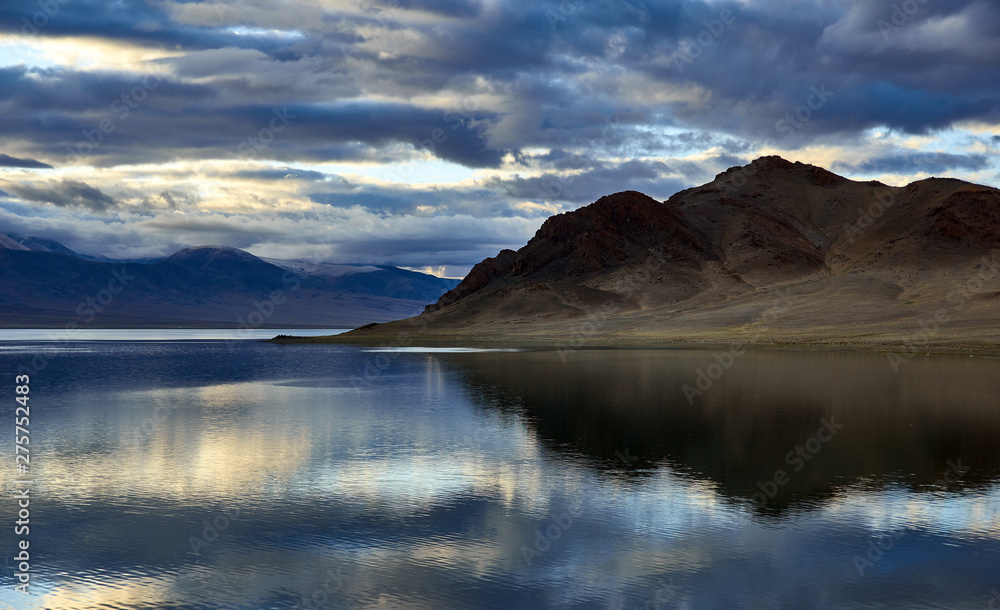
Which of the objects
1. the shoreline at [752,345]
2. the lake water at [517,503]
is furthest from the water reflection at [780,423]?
the shoreline at [752,345]

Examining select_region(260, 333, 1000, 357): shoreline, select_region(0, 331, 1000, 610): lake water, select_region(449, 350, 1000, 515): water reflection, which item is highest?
select_region(260, 333, 1000, 357): shoreline

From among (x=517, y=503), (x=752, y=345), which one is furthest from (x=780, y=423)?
(x=752, y=345)

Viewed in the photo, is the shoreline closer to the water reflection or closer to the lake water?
the water reflection

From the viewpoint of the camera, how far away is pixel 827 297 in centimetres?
17838

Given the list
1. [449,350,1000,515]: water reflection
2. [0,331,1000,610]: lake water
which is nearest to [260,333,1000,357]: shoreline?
[449,350,1000,515]: water reflection

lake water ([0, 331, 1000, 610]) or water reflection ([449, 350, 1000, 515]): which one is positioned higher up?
water reflection ([449, 350, 1000, 515])

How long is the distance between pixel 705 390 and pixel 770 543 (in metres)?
39.8

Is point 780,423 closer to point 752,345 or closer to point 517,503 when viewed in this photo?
point 517,503

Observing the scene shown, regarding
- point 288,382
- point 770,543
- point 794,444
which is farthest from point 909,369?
point 770,543

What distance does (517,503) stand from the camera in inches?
1048

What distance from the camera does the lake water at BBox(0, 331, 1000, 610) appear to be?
1873cm

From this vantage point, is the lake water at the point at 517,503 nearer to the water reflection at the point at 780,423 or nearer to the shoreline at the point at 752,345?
the water reflection at the point at 780,423

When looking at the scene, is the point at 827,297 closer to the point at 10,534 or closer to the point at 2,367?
the point at 2,367

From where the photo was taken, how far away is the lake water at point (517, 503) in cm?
1873
